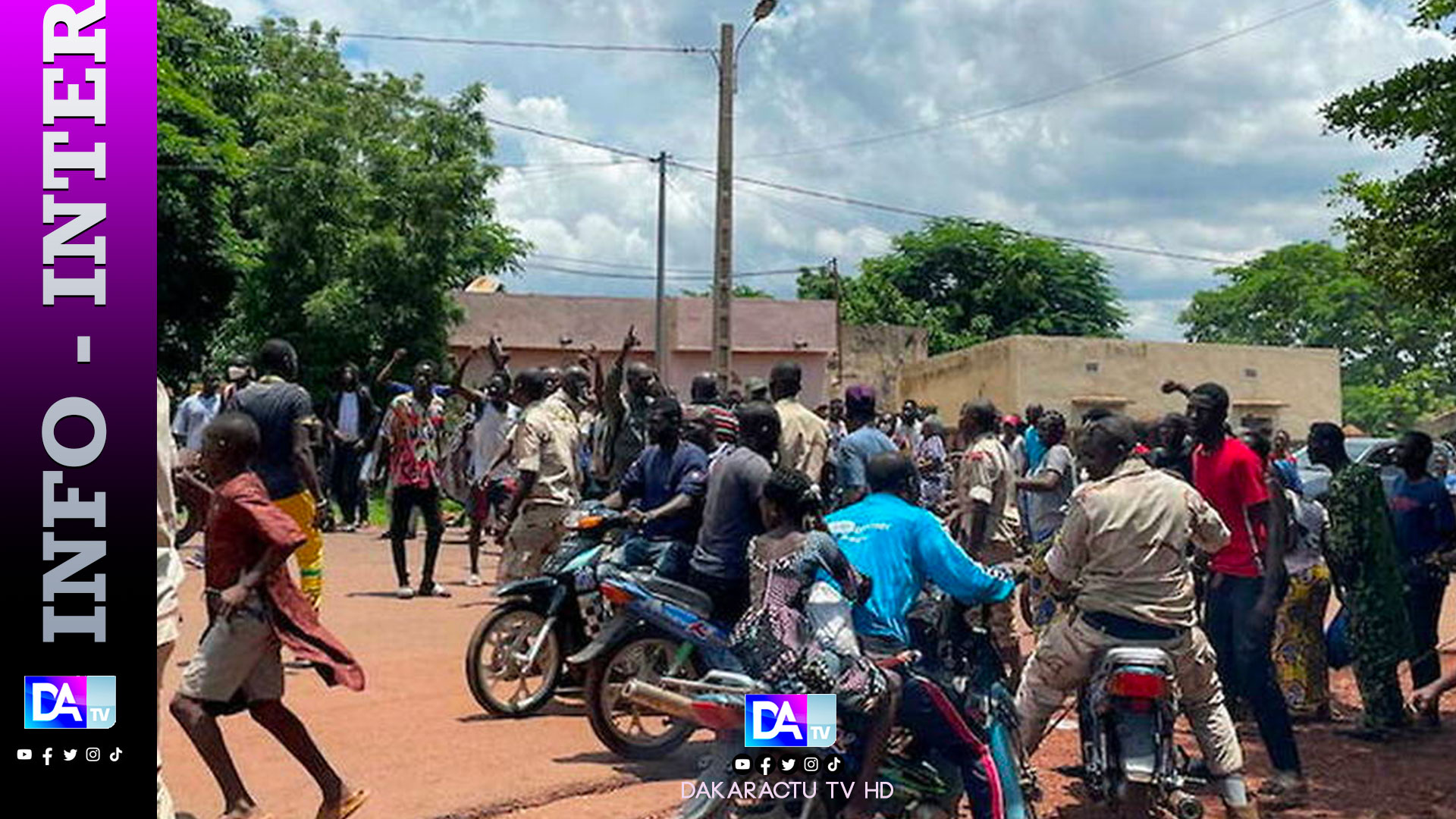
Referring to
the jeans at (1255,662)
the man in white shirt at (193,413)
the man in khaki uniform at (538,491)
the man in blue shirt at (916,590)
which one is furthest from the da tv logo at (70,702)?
the man in white shirt at (193,413)

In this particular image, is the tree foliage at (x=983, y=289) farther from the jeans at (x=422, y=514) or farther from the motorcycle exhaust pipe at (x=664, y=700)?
the motorcycle exhaust pipe at (x=664, y=700)

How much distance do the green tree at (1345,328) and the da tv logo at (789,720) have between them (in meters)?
48.2

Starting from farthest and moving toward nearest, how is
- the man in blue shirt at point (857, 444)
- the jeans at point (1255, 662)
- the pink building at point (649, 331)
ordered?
the pink building at point (649, 331) < the man in blue shirt at point (857, 444) < the jeans at point (1255, 662)

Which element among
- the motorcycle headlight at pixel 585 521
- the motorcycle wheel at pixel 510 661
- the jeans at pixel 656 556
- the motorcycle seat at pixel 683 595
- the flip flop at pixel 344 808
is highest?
the motorcycle headlight at pixel 585 521

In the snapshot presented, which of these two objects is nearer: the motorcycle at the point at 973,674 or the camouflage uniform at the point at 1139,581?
the motorcycle at the point at 973,674

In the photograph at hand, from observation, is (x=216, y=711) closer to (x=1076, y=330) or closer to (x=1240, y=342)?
(x=1076, y=330)

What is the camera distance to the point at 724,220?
54.0 feet

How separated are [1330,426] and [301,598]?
5322mm

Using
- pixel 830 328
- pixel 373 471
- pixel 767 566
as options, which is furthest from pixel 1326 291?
pixel 767 566

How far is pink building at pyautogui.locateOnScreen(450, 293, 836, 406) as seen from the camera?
3141 cm

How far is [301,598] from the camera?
500 centimetres

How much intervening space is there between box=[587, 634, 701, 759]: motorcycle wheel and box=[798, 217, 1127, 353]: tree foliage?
39.2 m

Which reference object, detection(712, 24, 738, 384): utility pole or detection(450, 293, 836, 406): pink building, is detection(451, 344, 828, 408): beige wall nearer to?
detection(450, 293, 836, 406): pink building

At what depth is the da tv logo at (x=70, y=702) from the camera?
15.7 feet
